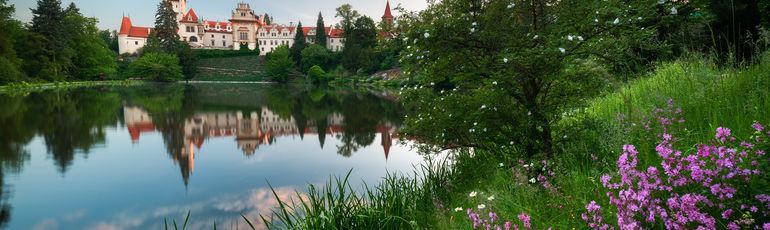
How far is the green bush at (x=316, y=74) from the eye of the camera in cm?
7025

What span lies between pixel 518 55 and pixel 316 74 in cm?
6668

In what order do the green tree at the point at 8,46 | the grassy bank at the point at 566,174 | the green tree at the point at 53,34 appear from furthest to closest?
the green tree at the point at 53,34 < the green tree at the point at 8,46 < the grassy bank at the point at 566,174

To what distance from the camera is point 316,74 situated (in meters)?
70.4

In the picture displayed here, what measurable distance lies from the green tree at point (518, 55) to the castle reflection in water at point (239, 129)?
6.81 m

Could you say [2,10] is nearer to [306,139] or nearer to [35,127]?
[35,127]

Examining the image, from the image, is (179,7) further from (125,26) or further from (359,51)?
(359,51)

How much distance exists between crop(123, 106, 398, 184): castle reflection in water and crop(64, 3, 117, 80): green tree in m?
39.7

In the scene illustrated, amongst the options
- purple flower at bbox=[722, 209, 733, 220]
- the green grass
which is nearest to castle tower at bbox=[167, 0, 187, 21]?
the green grass

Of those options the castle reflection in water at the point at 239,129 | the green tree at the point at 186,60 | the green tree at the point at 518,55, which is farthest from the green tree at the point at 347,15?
the green tree at the point at 518,55

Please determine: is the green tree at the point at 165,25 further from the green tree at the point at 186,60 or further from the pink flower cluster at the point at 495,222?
the pink flower cluster at the point at 495,222

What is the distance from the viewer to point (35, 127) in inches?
671

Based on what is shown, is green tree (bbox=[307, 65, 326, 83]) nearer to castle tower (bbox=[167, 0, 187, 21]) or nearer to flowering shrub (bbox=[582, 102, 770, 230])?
castle tower (bbox=[167, 0, 187, 21])

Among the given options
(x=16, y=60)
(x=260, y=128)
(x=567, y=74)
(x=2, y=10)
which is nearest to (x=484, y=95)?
(x=567, y=74)

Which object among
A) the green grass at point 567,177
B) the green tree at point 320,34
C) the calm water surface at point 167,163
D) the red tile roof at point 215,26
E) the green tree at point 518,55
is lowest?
the calm water surface at point 167,163
